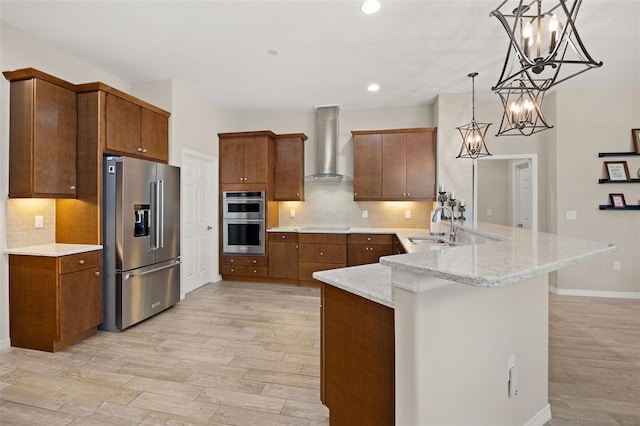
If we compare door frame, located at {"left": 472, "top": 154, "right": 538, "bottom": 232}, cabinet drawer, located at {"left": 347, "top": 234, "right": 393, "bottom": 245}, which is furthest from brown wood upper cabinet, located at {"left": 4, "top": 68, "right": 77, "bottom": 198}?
door frame, located at {"left": 472, "top": 154, "right": 538, "bottom": 232}

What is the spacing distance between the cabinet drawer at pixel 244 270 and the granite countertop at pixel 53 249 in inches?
91.8

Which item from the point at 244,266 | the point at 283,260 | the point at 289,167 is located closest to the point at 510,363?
the point at 283,260

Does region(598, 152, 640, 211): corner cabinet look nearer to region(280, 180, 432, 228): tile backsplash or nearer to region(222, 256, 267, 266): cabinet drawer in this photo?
region(280, 180, 432, 228): tile backsplash

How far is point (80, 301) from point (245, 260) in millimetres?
2514

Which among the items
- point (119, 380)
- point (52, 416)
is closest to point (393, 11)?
point (119, 380)

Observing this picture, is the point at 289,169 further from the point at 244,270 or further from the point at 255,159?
the point at 244,270

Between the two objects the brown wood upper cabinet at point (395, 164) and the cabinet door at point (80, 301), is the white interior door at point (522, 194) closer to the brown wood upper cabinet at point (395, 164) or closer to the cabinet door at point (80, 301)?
the brown wood upper cabinet at point (395, 164)

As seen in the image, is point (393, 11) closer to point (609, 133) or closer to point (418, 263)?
point (418, 263)

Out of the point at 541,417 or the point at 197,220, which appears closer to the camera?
the point at 541,417

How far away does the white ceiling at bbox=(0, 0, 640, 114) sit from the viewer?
2729mm

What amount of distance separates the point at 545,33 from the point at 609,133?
13.7ft

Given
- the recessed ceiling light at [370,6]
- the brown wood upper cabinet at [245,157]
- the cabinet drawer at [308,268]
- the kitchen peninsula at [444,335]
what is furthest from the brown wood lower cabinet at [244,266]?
the recessed ceiling light at [370,6]

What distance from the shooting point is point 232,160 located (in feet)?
17.6

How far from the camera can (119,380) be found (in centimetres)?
238
